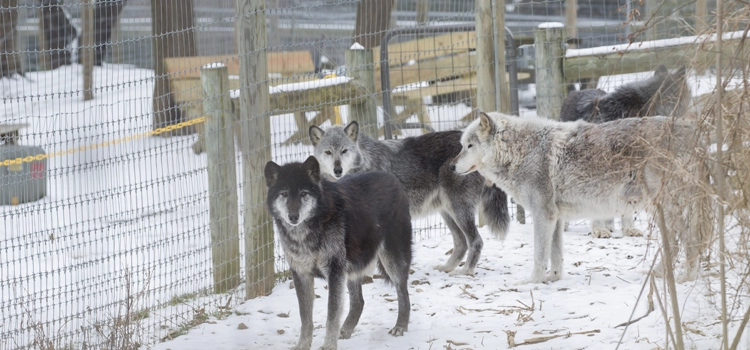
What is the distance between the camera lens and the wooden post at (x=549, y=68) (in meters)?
8.91

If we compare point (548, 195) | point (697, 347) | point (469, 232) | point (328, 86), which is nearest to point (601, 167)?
point (548, 195)

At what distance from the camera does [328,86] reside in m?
7.65

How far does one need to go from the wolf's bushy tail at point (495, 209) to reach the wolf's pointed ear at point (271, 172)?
2.71 meters

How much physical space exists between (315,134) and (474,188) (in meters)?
1.60

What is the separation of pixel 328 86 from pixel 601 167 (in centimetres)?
280

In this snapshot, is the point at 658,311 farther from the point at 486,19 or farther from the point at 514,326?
the point at 486,19

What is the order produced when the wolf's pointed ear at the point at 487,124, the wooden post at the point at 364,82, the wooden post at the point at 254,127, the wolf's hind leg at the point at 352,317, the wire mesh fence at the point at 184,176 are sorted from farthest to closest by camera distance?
the wooden post at the point at 364,82 → the wolf's pointed ear at the point at 487,124 → the wooden post at the point at 254,127 → the wolf's hind leg at the point at 352,317 → the wire mesh fence at the point at 184,176

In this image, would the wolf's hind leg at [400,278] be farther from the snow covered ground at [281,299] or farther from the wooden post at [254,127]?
the wooden post at [254,127]

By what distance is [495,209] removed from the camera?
728 centimetres

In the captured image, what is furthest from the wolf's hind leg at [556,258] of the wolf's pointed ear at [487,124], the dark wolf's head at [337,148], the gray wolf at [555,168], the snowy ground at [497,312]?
the dark wolf's head at [337,148]

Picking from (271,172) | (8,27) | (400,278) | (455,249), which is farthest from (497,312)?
(8,27)

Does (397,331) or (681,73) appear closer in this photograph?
(681,73)

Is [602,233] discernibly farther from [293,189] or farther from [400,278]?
[293,189]

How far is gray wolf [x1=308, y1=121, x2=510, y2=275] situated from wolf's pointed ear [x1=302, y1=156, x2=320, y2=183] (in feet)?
6.13
